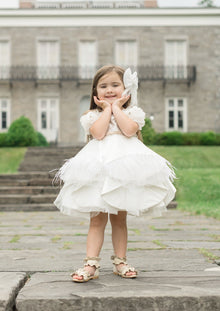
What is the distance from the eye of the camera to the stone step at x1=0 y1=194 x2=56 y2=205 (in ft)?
32.9

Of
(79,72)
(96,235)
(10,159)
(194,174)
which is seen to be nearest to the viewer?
(96,235)

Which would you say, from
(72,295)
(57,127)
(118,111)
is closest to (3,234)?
(118,111)

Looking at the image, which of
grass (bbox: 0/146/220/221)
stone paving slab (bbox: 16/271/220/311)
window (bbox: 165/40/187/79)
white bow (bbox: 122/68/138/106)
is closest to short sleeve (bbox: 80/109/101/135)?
white bow (bbox: 122/68/138/106)

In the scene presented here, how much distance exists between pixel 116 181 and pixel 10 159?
13995 mm

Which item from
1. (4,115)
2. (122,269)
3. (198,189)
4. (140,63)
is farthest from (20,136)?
(122,269)

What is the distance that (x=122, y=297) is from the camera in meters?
2.24

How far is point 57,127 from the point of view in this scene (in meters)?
25.6

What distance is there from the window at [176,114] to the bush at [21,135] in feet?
29.3

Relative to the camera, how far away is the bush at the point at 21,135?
63.3ft

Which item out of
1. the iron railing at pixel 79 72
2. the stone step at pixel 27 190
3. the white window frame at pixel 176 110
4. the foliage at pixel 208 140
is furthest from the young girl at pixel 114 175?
the iron railing at pixel 79 72

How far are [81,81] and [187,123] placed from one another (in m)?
6.26

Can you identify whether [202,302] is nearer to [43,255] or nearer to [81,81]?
[43,255]

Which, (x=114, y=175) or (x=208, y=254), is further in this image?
(x=208, y=254)

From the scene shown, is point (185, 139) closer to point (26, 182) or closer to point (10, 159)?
point (10, 159)
